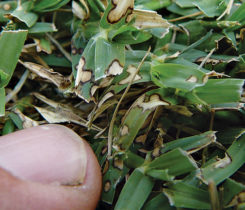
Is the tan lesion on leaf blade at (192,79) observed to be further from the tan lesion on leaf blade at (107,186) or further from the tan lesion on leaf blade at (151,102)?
the tan lesion on leaf blade at (107,186)

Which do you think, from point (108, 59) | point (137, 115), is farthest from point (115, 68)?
point (137, 115)

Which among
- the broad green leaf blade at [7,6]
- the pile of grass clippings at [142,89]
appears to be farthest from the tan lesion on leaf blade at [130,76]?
the broad green leaf blade at [7,6]

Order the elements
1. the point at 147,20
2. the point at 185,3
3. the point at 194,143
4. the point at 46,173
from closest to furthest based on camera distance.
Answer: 1. the point at 46,173
2. the point at 194,143
3. the point at 147,20
4. the point at 185,3

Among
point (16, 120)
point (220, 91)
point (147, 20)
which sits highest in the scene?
point (147, 20)

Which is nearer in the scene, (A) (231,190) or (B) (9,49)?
(A) (231,190)

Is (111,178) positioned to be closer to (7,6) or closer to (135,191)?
(135,191)

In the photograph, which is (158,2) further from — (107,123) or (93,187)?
(93,187)
